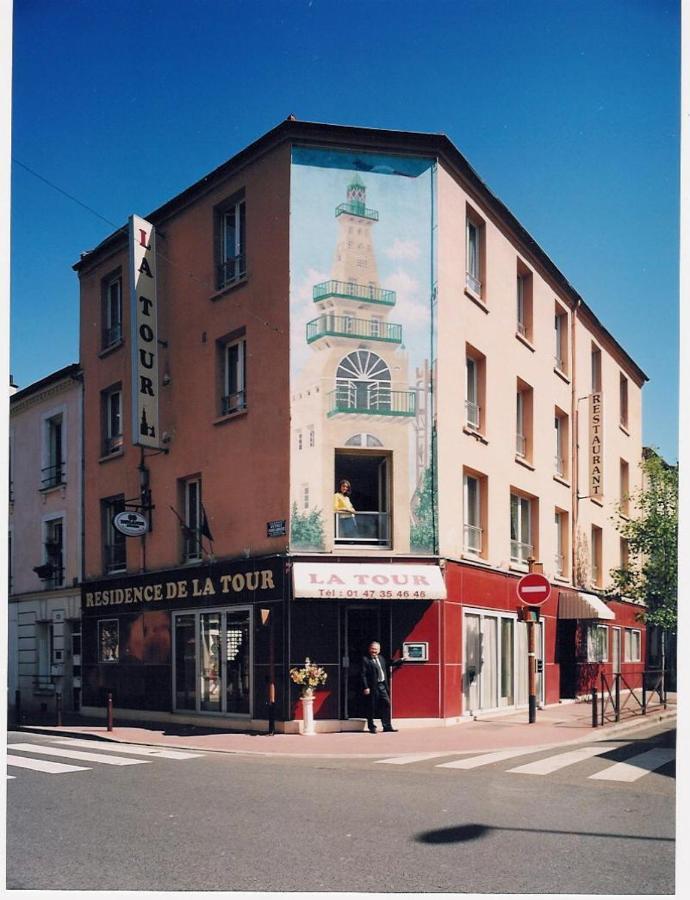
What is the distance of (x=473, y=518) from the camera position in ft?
50.0

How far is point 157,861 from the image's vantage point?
6.14 metres

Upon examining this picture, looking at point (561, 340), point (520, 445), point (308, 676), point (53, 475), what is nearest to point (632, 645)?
point (520, 445)

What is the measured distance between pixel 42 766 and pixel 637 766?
691 centimetres

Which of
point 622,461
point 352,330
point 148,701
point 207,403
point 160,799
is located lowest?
point 148,701

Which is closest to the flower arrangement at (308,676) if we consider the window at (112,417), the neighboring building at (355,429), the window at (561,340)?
the neighboring building at (355,429)

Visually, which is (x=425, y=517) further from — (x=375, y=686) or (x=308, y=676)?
(x=308, y=676)

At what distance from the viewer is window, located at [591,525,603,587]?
15.4 m

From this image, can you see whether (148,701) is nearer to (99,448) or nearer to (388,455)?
(99,448)

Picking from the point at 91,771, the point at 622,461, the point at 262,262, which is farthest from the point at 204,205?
the point at 91,771

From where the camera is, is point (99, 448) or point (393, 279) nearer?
point (393, 279)

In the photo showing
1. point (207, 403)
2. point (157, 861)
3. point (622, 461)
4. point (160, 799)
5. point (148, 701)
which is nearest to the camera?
point (157, 861)

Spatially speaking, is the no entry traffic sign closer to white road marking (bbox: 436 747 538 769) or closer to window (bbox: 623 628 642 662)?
white road marking (bbox: 436 747 538 769)

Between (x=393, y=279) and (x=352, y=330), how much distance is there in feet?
3.54

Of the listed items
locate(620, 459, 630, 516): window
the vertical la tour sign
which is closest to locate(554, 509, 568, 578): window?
locate(620, 459, 630, 516): window
